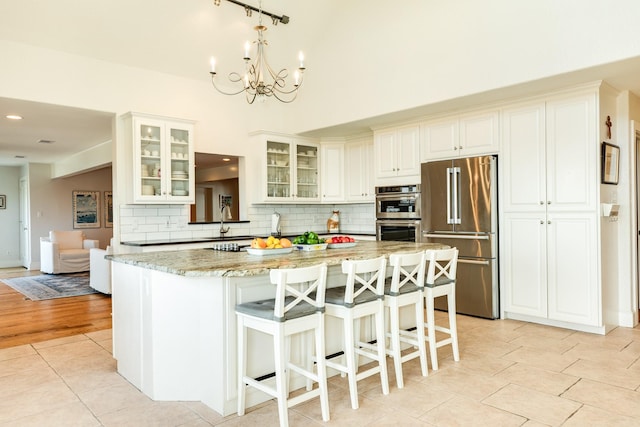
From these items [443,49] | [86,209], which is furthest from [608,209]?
[86,209]

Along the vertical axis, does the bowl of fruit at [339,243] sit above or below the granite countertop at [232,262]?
above

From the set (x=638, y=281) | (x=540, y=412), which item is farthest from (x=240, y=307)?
(x=638, y=281)

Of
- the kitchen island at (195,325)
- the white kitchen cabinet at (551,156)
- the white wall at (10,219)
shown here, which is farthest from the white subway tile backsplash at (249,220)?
the white wall at (10,219)

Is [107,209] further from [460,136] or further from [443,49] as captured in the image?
[443,49]

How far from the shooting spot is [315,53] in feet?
19.4

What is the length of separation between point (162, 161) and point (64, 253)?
17.8ft

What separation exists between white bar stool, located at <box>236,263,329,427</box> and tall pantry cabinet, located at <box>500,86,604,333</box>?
2898 millimetres

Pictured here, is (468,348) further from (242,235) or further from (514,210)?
(242,235)

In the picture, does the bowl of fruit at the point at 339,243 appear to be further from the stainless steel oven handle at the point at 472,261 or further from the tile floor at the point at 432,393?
the stainless steel oven handle at the point at 472,261

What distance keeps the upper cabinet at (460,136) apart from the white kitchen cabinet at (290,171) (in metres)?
1.85

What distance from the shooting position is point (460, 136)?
16.5 ft

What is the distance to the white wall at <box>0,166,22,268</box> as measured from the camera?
10711 mm

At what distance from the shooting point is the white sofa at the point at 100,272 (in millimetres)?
6488

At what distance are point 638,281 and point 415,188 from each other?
268 cm
